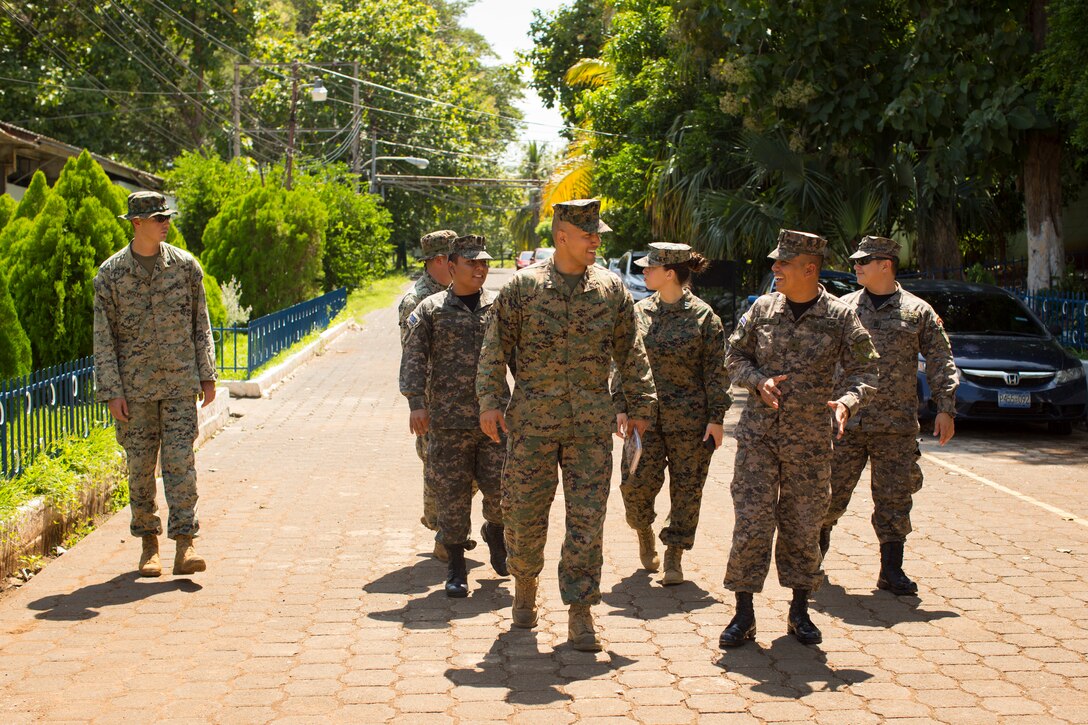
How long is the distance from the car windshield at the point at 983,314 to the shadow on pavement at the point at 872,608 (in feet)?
24.8

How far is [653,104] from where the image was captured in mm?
28750

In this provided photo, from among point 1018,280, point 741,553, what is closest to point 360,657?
point 741,553

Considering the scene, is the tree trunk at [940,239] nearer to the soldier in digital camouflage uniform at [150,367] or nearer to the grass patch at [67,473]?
the grass patch at [67,473]

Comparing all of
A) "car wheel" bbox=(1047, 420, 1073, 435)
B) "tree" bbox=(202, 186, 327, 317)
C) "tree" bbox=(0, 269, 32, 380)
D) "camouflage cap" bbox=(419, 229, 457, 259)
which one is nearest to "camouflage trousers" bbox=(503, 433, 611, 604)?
"camouflage cap" bbox=(419, 229, 457, 259)

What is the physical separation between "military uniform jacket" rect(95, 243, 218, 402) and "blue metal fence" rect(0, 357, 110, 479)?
4.15 feet

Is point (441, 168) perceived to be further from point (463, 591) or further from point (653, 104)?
point (463, 591)

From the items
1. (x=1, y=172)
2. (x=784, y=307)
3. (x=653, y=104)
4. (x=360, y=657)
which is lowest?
(x=360, y=657)

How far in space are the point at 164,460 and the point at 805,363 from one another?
3.56 meters

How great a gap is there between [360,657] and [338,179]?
114ft

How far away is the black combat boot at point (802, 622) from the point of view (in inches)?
233

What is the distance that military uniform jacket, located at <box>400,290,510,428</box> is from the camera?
270 inches

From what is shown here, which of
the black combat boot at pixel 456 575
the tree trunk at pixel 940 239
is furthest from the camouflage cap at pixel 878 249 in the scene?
the tree trunk at pixel 940 239

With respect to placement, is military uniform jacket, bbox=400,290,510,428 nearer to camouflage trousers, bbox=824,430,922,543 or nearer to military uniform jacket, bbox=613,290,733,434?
military uniform jacket, bbox=613,290,733,434

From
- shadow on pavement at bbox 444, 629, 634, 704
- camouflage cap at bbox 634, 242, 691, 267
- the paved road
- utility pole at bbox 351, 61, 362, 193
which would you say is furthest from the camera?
utility pole at bbox 351, 61, 362, 193
